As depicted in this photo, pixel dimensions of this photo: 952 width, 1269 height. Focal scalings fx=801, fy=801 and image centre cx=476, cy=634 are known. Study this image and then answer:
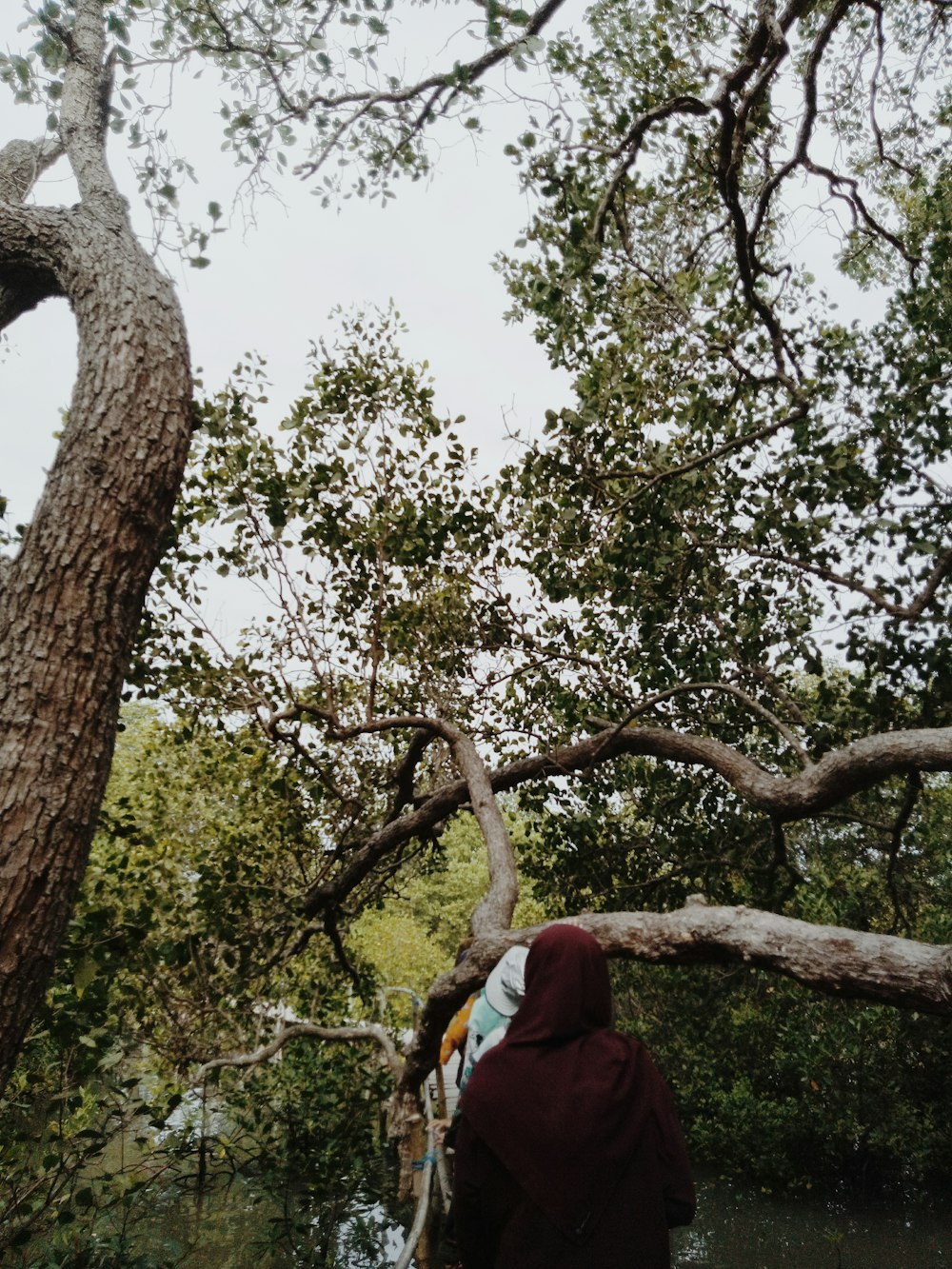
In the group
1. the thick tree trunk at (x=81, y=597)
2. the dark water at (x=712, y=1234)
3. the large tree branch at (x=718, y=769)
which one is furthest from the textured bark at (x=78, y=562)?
the dark water at (x=712, y=1234)

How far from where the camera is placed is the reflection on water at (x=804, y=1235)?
25.4 feet

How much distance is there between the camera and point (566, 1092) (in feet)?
6.95

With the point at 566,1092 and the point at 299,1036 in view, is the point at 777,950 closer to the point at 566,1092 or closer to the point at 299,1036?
the point at 566,1092

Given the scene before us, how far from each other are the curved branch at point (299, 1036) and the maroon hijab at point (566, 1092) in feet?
14.1

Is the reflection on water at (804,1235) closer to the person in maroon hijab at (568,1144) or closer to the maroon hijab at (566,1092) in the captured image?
the person in maroon hijab at (568,1144)

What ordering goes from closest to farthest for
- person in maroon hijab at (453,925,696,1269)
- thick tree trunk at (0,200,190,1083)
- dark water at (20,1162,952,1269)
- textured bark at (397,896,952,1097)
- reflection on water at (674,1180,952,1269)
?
thick tree trunk at (0,200,190,1083), person in maroon hijab at (453,925,696,1269), textured bark at (397,896,952,1097), dark water at (20,1162,952,1269), reflection on water at (674,1180,952,1269)

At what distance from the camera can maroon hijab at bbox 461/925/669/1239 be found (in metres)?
2.06

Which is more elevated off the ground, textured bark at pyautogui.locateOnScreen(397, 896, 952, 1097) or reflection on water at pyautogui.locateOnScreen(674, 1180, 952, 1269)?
textured bark at pyautogui.locateOnScreen(397, 896, 952, 1097)

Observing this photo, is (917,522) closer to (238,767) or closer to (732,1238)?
(238,767)

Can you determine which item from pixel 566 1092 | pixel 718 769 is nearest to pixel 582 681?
pixel 718 769

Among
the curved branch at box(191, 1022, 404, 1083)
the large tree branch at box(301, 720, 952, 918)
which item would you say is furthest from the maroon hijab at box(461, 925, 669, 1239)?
the curved branch at box(191, 1022, 404, 1083)

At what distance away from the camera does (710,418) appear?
485 cm

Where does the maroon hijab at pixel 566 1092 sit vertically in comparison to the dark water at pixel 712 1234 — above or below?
above

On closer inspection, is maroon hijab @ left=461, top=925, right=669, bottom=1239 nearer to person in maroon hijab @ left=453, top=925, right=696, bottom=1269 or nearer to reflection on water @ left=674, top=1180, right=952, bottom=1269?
person in maroon hijab @ left=453, top=925, right=696, bottom=1269
